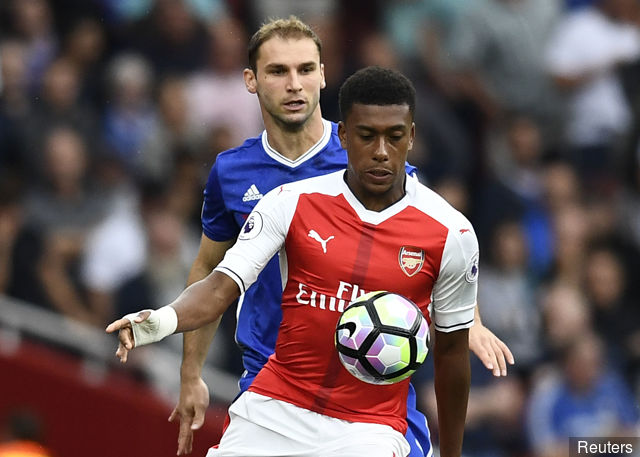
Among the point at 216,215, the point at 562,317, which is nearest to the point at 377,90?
the point at 216,215

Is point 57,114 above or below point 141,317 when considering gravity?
above

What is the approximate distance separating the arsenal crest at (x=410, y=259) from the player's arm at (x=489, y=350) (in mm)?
675

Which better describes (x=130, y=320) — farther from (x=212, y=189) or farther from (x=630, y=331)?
(x=630, y=331)

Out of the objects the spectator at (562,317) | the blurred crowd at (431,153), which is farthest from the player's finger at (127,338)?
the spectator at (562,317)

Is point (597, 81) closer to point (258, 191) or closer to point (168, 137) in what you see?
point (168, 137)

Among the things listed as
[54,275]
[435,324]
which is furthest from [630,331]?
[435,324]

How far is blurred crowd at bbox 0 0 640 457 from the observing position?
32.3ft

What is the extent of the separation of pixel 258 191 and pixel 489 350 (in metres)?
1.26

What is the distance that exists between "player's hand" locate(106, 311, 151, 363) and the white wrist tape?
0.04 ft

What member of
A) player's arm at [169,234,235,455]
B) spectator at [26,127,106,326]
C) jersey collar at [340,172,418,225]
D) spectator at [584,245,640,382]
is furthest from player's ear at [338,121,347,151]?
spectator at [584,245,640,382]

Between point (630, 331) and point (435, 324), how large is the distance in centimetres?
602

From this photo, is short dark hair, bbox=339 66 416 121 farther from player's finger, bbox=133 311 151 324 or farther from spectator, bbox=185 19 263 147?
spectator, bbox=185 19 263 147

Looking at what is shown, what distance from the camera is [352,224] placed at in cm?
479

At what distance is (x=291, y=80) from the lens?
18.3 ft
